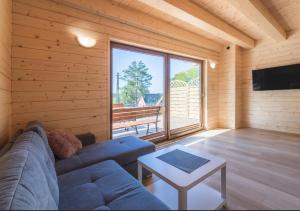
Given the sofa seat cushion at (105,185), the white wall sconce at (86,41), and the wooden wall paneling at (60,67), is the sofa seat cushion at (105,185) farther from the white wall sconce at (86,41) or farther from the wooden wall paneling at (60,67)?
the white wall sconce at (86,41)

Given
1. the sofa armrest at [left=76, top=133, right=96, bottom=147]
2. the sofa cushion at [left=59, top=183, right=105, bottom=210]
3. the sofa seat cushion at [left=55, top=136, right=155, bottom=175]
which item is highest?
the sofa armrest at [left=76, top=133, right=96, bottom=147]

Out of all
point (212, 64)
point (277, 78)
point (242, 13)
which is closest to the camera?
point (242, 13)

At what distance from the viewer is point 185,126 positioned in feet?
12.3

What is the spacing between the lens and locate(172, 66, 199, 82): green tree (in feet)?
A: 11.3

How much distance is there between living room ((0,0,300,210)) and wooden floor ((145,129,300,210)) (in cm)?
2

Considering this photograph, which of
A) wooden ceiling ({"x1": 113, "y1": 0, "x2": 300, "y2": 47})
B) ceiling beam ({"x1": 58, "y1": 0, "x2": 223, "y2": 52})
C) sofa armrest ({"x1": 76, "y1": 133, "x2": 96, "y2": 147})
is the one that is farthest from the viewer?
wooden ceiling ({"x1": 113, "y1": 0, "x2": 300, "y2": 47})

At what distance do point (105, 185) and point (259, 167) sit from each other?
6.08ft

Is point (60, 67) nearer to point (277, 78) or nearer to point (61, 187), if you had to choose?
point (61, 187)

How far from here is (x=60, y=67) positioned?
2016 mm

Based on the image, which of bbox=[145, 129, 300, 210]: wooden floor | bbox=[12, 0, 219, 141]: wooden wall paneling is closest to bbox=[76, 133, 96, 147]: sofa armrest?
bbox=[12, 0, 219, 141]: wooden wall paneling

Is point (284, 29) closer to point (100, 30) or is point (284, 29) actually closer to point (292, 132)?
point (292, 132)

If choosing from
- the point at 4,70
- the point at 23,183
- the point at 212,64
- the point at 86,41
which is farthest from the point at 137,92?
the point at 212,64

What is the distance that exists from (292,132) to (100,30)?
4548mm

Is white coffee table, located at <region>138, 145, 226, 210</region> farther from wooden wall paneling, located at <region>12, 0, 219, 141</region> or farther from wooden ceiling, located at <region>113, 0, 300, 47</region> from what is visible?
wooden ceiling, located at <region>113, 0, 300, 47</region>
